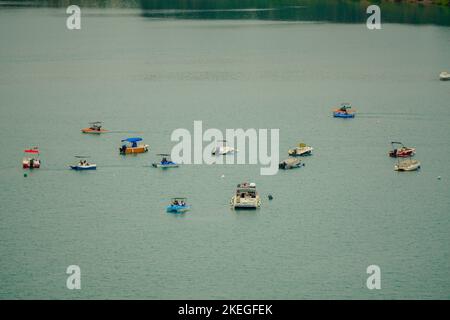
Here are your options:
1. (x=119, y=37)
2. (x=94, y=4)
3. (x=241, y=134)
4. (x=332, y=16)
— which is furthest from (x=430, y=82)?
(x=94, y=4)

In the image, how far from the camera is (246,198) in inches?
2163

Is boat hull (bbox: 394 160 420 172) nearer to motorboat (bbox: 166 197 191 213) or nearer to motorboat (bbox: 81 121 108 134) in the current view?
motorboat (bbox: 166 197 191 213)

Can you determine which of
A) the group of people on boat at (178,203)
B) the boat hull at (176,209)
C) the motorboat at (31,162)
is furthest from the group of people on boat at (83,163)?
the boat hull at (176,209)

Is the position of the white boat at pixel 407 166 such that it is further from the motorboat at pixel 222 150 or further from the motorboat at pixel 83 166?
the motorboat at pixel 83 166

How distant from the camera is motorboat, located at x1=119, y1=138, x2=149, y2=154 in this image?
65875 mm

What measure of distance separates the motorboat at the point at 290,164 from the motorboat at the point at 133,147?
845 cm

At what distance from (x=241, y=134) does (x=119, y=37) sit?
59.4 m

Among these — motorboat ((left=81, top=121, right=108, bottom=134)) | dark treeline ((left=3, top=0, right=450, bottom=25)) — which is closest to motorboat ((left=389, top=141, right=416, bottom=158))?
motorboat ((left=81, top=121, right=108, bottom=134))

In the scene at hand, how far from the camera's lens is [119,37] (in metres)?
129

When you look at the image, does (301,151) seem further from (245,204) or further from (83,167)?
(83,167)

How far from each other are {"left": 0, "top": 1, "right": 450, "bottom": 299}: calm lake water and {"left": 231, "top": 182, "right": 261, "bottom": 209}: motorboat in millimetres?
734

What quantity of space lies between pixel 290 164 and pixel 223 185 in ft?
17.2
